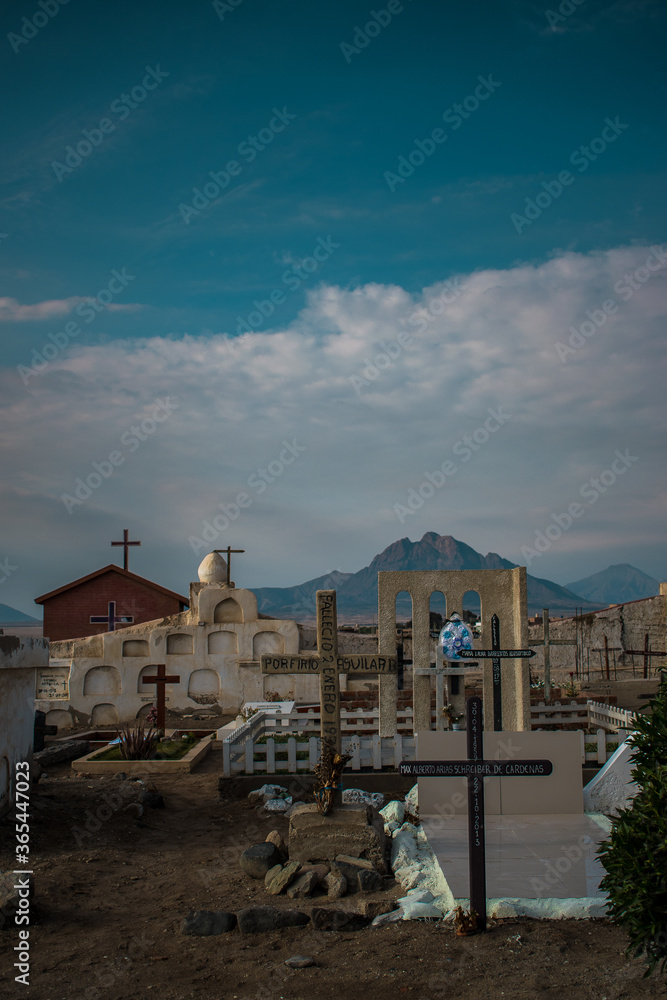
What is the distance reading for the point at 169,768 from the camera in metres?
15.1

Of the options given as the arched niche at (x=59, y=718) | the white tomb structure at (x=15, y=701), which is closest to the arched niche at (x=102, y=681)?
the arched niche at (x=59, y=718)

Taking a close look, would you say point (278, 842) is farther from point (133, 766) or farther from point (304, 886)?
point (133, 766)

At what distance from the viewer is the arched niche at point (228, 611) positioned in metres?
25.6

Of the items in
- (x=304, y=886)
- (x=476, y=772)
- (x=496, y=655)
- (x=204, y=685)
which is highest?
(x=496, y=655)

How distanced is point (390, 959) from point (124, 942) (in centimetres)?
242

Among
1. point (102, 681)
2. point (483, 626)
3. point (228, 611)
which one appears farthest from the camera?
point (228, 611)

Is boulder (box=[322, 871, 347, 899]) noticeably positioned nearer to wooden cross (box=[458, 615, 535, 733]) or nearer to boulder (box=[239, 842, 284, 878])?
boulder (box=[239, 842, 284, 878])

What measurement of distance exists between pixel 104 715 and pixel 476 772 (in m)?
20.5

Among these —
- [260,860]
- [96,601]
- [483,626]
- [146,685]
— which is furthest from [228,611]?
[260,860]

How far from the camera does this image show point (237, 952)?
6203 millimetres

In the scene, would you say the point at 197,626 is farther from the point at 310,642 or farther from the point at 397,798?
the point at 397,798

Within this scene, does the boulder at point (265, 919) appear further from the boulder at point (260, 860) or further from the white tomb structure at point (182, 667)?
the white tomb structure at point (182, 667)

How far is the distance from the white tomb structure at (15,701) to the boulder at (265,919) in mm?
4905

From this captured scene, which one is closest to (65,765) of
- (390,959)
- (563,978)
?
(390,959)
